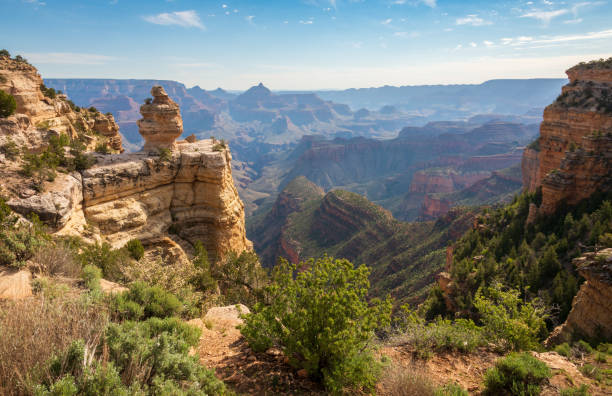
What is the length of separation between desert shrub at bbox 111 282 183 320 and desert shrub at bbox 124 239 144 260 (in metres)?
10.3

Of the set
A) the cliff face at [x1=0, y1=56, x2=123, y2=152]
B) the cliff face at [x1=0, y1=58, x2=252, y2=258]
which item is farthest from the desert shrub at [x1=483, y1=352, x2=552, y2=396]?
the cliff face at [x1=0, y1=56, x2=123, y2=152]

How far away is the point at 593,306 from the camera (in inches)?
443

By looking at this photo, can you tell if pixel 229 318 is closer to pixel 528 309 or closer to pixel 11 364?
pixel 11 364

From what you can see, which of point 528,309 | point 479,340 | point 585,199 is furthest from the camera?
point 585,199

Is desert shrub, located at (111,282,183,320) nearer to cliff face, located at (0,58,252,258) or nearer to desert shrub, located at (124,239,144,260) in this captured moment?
cliff face, located at (0,58,252,258)

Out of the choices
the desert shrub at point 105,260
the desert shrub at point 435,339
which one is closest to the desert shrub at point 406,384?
the desert shrub at point 435,339

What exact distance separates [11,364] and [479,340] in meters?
10.9

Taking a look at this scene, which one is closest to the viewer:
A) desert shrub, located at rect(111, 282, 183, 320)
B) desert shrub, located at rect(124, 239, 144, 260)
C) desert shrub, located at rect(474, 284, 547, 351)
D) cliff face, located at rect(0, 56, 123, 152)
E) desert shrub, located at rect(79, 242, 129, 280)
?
desert shrub, located at rect(111, 282, 183, 320)

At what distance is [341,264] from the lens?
7.20 meters

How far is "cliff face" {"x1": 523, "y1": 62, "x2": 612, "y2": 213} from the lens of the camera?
23828mm

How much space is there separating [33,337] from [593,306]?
1661 centimetres

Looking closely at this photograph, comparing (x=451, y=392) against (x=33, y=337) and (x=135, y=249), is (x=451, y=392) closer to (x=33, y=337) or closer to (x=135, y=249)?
(x=33, y=337)

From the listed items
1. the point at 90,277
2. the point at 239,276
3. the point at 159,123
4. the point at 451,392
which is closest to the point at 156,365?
the point at 451,392

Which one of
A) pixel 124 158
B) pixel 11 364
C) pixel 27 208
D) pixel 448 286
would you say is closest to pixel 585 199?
pixel 448 286
